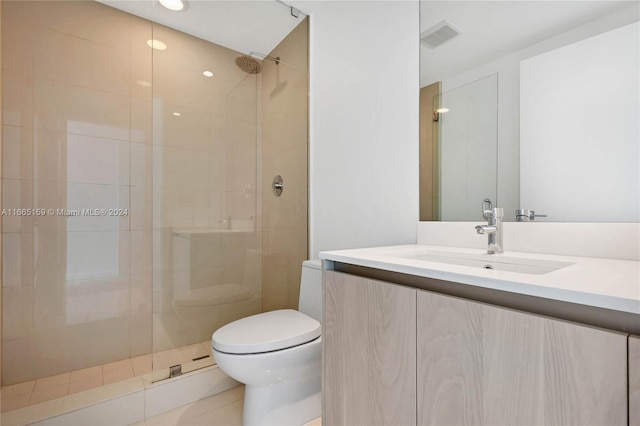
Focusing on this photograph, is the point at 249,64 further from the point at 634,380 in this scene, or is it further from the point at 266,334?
the point at 634,380

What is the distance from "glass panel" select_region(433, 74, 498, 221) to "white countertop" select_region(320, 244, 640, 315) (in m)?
0.38

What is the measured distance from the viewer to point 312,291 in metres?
1.47

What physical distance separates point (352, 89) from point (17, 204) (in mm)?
1776

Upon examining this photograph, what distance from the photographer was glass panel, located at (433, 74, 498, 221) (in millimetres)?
1156

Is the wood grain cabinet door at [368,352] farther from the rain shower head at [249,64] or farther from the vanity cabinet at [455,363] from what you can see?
the rain shower head at [249,64]

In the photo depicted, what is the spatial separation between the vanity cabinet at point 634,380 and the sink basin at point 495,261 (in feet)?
1.29

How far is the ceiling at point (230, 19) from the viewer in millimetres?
1702

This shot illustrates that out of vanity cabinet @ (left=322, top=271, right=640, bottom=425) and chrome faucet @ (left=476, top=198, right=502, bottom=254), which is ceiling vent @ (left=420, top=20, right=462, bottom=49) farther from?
vanity cabinet @ (left=322, top=271, right=640, bottom=425)

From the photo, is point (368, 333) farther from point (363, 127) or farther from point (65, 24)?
point (65, 24)

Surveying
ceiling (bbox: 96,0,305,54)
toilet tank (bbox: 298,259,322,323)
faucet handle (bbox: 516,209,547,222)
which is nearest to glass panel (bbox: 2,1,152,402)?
ceiling (bbox: 96,0,305,54)

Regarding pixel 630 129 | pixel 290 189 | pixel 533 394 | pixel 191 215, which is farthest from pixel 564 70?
pixel 191 215

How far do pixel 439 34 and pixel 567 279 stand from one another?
1.20 metres

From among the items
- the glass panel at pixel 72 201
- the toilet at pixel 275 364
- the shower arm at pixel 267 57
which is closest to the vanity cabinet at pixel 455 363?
the toilet at pixel 275 364

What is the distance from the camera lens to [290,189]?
1.88m
